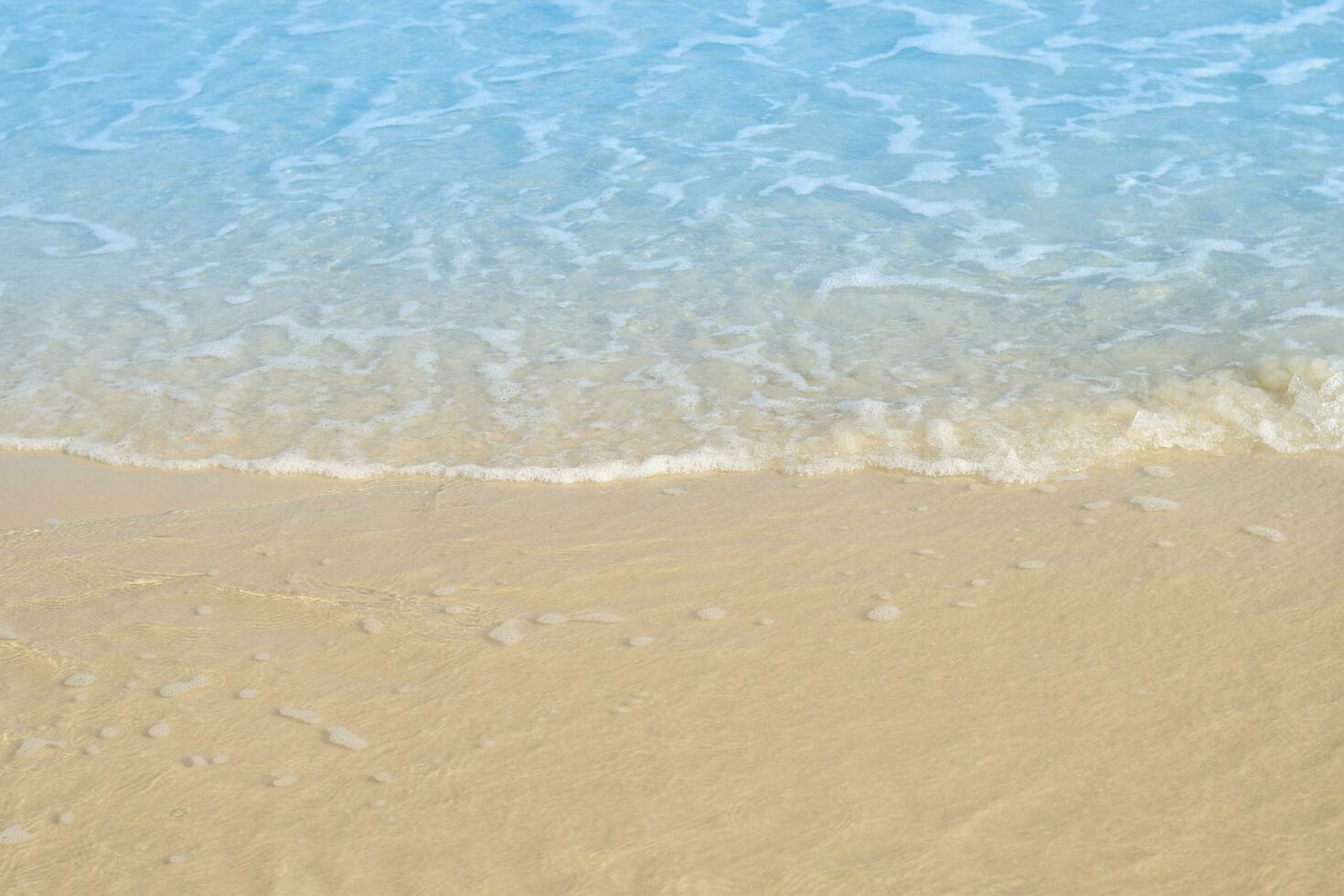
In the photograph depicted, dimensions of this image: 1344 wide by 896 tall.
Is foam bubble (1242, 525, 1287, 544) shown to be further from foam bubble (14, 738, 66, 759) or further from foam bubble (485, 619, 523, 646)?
foam bubble (14, 738, 66, 759)

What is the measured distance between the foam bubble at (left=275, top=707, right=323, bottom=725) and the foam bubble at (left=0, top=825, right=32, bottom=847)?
0.57m

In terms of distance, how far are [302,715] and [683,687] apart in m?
0.90

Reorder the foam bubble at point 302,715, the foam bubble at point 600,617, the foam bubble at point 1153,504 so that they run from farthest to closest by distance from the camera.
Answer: the foam bubble at point 1153,504 → the foam bubble at point 600,617 → the foam bubble at point 302,715

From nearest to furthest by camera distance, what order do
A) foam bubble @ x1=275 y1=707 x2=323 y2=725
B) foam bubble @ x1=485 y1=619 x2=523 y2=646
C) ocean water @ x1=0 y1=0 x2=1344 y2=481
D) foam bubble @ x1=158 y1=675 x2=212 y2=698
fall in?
foam bubble @ x1=275 y1=707 x2=323 y2=725, foam bubble @ x1=158 y1=675 x2=212 y2=698, foam bubble @ x1=485 y1=619 x2=523 y2=646, ocean water @ x1=0 y1=0 x2=1344 y2=481

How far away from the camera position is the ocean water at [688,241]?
435 centimetres

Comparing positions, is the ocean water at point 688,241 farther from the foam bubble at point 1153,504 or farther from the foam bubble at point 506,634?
the foam bubble at point 506,634

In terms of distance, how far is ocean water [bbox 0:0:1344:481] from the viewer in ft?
14.3

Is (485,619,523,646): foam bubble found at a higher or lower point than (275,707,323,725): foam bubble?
lower

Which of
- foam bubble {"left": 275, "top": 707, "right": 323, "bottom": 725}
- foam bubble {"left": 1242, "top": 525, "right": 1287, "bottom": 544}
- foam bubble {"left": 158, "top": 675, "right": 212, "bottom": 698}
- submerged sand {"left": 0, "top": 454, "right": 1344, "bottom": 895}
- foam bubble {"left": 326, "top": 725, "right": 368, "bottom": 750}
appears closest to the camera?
submerged sand {"left": 0, "top": 454, "right": 1344, "bottom": 895}

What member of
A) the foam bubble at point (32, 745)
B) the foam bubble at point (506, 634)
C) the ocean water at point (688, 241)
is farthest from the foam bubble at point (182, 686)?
the ocean water at point (688, 241)

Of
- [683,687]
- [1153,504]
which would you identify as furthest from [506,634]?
[1153,504]

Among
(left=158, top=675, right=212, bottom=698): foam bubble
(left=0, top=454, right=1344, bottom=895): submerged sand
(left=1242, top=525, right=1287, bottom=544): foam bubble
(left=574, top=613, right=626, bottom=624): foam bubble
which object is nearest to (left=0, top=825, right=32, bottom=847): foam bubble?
(left=0, top=454, right=1344, bottom=895): submerged sand

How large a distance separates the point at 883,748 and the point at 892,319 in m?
2.92

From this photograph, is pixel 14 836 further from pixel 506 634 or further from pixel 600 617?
pixel 600 617
